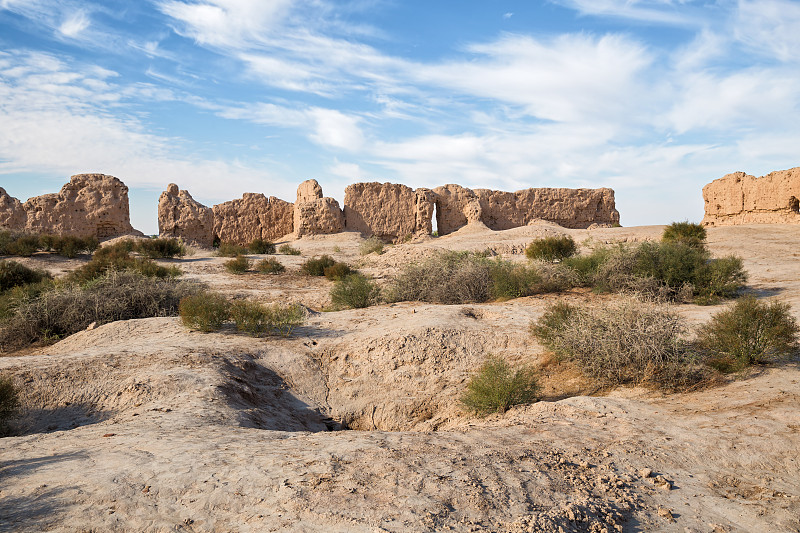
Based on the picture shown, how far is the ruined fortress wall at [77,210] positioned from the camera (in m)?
A: 21.3

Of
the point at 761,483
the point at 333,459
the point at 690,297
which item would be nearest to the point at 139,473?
the point at 333,459

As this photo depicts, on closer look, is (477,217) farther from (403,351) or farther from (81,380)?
(81,380)

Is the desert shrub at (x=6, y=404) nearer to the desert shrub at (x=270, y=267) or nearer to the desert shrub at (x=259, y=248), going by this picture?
the desert shrub at (x=270, y=267)

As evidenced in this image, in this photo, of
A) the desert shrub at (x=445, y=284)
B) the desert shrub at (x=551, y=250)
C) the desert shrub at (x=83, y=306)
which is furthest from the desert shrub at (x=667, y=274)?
the desert shrub at (x=83, y=306)

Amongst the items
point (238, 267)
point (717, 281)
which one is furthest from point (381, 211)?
point (717, 281)

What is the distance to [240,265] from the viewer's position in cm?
1536

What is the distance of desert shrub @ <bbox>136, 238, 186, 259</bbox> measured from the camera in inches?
693

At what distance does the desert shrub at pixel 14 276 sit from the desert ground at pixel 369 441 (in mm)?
4561

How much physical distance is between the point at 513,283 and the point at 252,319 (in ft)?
16.5

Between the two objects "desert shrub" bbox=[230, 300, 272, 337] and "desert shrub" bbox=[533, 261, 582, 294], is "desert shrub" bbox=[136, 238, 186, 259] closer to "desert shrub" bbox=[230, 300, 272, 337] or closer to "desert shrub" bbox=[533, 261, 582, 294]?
"desert shrub" bbox=[230, 300, 272, 337]

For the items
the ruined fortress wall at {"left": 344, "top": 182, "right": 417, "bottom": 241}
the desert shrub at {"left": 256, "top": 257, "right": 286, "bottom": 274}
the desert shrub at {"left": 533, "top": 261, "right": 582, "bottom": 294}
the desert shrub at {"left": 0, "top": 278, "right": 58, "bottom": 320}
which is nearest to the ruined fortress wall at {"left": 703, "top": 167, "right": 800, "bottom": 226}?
the ruined fortress wall at {"left": 344, "top": 182, "right": 417, "bottom": 241}

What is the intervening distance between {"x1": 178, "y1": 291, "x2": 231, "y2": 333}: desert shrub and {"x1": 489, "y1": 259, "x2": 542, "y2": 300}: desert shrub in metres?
5.01

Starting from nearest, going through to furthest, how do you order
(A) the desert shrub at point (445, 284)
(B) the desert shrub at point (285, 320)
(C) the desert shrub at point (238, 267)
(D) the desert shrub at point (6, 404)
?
1. (D) the desert shrub at point (6, 404)
2. (B) the desert shrub at point (285, 320)
3. (A) the desert shrub at point (445, 284)
4. (C) the desert shrub at point (238, 267)

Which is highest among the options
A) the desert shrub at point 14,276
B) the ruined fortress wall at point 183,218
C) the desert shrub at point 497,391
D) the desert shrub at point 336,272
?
the ruined fortress wall at point 183,218
